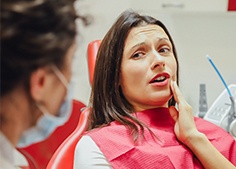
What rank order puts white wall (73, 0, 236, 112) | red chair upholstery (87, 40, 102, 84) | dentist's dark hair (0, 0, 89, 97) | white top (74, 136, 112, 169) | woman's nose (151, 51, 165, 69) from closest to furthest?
1. dentist's dark hair (0, 0, 89, 97)
2. white top (74, 136, 112, 169)
3. woman's nose (151, 51, 165, 69)
4. red chair upholstery (87, 40, 102, 84)
5. white wall (73, 0, 236, 112)

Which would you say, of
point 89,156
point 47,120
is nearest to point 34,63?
point 47,120

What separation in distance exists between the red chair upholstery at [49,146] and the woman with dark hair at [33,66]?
54 centimetres

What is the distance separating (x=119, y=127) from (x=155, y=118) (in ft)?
0.51

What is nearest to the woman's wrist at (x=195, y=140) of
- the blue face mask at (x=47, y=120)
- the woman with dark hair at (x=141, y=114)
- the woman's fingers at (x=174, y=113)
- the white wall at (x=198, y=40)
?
Answer: the woman with dark hair at (x=141, y=114)

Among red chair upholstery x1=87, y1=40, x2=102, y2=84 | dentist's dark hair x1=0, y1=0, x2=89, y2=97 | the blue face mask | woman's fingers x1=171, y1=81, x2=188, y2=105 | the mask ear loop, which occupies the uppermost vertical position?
dentist's dark hair x1=0, y1=0, x2=89, y2=97

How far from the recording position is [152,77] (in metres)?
1.34

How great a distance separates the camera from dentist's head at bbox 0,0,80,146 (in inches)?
21.7

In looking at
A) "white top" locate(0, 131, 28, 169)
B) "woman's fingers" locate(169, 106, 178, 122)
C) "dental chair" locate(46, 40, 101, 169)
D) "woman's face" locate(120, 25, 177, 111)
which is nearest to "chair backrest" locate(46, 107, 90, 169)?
"dental chair" locate(46, 40, 101, 169)

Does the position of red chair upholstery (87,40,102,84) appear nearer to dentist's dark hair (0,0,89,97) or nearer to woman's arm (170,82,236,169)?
woman's arm (170,82,236,169)

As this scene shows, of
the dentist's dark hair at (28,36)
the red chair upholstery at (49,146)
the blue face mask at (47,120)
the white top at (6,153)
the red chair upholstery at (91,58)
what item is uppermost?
the dentist's dark hair at (28,36)

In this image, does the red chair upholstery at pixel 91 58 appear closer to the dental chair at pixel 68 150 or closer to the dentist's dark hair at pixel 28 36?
the dental chair at pixel 68 150

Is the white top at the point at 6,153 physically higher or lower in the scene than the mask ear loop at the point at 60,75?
lower

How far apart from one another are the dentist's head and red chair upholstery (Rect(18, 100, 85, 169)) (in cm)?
55

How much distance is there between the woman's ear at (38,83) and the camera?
582 mm
